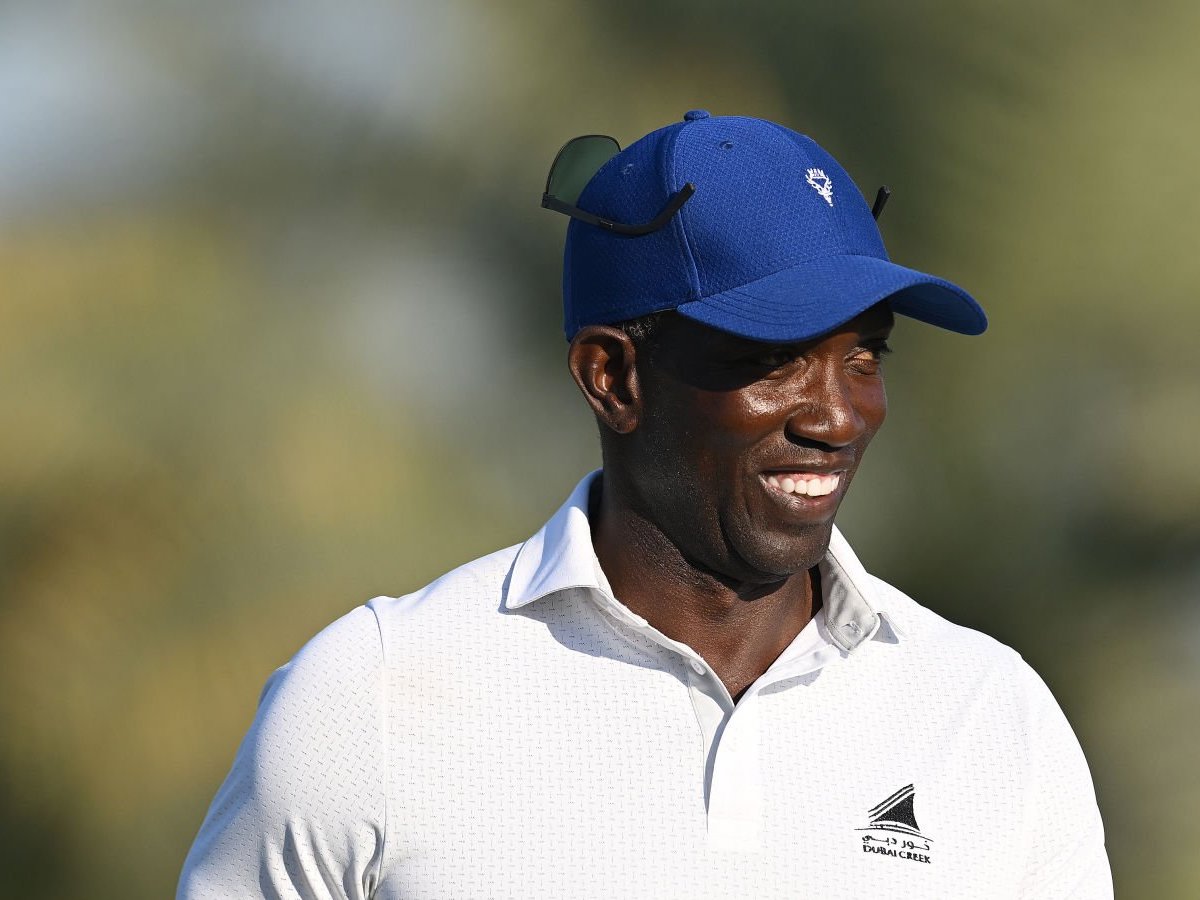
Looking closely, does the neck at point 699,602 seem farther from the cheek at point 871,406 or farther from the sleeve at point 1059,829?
the sleeve at point 1059,829

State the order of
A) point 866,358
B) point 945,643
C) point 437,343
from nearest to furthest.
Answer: point 866,358, point 945,643, point 437,343

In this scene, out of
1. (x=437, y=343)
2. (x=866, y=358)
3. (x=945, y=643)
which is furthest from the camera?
(x=437, y=343)

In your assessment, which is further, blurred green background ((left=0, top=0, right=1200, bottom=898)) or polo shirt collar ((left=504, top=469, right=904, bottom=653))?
blurred green background ((left=0, top=0, right=1200, bottom=898))

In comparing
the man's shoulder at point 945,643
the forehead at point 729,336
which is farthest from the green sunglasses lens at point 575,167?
the man's shoulder at point 945,643

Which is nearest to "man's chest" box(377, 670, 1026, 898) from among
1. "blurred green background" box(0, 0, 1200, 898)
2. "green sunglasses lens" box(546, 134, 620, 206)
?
"green sunglasses lens" box(546, 134, 620, 206)

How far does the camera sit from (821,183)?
193 cm

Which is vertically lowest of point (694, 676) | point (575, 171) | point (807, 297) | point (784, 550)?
point (694, 676)

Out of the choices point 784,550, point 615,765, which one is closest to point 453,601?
point 615,765

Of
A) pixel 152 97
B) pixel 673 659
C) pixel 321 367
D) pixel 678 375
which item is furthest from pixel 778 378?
pixel 152 97

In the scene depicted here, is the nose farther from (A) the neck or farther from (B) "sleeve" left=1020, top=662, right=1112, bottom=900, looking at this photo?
(B) "sleeve" left=1020, top=662, right=1112, bottom=900

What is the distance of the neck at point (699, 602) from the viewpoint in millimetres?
1938

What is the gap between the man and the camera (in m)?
1.79

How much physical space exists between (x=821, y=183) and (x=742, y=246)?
0.14 m

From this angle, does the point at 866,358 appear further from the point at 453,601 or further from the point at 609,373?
the point at 453,601
